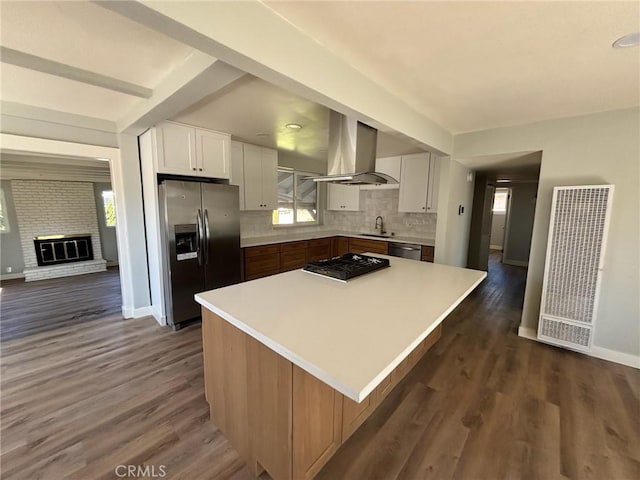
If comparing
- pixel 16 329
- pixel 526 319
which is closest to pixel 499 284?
pixel 526 319

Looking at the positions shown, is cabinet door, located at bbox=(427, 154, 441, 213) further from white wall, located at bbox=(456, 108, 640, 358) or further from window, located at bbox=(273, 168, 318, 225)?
window, located at bbox=(273, 168, 318, 225)

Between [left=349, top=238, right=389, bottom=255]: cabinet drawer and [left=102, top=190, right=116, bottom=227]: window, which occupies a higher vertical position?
[left=102, top=190, right=116, bottom=227]: window

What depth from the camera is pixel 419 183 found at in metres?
4.21

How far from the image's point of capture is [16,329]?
3002mm

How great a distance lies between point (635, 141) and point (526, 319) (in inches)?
75.0

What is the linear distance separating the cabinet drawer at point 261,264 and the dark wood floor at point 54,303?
1.77 m

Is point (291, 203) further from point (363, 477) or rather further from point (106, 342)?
point (363, 477)

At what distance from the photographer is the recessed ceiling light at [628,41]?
1317 millimetres

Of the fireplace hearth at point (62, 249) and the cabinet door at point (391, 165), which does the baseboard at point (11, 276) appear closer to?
the fireplace hearth at point (62, 249)

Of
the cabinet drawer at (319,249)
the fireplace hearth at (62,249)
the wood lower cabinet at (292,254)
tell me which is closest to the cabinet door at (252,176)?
the wood lower cabinet at (292,254)

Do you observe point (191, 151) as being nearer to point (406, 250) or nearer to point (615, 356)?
point (406, 250)

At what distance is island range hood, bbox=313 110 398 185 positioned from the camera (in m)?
2.19

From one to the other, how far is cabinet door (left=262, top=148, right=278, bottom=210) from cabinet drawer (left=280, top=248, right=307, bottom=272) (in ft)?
2.71

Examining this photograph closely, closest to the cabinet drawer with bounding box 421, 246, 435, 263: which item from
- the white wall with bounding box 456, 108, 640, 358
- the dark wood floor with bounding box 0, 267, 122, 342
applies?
the white wall with bounding box 456, 108, 640, 358
